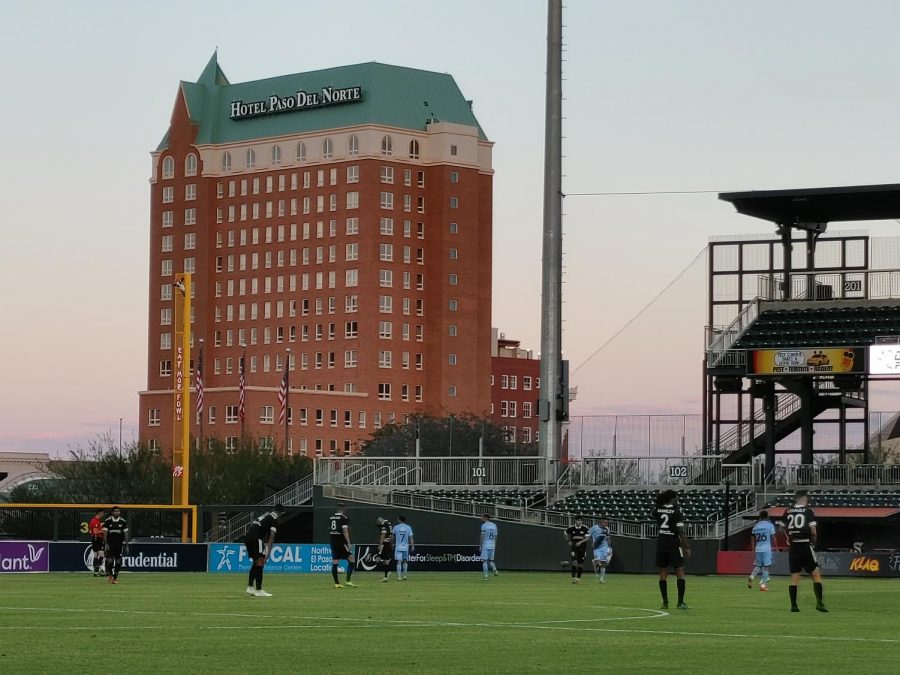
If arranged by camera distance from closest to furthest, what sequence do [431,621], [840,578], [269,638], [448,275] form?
[269,638], [431,621], [840,578], [448,275]

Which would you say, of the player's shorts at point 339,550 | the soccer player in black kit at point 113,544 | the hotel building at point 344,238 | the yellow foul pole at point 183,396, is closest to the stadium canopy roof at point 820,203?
the yellow foul pole at point 183,396

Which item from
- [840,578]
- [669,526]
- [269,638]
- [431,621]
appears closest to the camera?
[269,638]

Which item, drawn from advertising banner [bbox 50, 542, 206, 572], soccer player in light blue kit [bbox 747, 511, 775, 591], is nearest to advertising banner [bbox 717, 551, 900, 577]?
soccer player in light blue kit [bbox 747, 511, 775, 591]

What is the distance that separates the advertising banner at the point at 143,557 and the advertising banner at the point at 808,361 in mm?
24097

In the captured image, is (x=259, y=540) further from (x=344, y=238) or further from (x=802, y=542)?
(x=344, y=238)

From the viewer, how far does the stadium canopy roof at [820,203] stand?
2635 inches

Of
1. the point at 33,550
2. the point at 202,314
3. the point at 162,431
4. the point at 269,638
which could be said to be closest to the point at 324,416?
the point at 162,431

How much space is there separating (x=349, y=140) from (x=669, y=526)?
15687cm

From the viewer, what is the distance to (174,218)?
195375mm

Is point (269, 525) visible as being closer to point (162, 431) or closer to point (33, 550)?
point (33, 550)

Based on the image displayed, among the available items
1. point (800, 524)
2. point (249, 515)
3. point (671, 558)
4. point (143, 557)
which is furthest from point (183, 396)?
point (800, 524)

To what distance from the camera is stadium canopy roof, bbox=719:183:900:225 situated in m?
66.9

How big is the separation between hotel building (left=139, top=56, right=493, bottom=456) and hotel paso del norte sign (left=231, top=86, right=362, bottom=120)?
182 millimetres

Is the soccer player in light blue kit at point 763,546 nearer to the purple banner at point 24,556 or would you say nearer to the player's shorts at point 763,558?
the player's shorts at point 763,558
